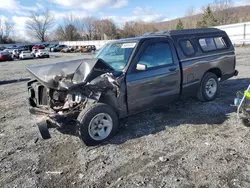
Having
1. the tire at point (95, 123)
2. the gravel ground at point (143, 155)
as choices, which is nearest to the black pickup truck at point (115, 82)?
the tire at point (95, 123)

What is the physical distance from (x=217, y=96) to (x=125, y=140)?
3.60m

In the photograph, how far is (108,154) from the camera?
12.1 ft

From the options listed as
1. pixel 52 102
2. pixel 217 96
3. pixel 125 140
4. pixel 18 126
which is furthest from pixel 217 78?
pixel 18 126

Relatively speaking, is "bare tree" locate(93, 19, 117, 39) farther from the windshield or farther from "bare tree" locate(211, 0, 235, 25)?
the windshield

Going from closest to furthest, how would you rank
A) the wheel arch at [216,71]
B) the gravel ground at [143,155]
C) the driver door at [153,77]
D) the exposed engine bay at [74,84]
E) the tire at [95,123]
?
the gravel ground at [143,155] < the tire at [95,123] < the exposed engine bay at [74,84] < the driver door at [153,77] < the wheel arch at [216,71]

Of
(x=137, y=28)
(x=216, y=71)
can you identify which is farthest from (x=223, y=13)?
(x=216, y=71)

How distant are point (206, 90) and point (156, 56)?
2.04 m

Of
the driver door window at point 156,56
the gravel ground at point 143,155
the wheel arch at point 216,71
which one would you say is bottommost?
the gravel ground at point 143,155

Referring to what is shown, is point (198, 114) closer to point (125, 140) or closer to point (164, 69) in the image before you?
point (164, 69)

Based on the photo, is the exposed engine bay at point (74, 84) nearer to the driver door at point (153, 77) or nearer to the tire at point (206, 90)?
the driver door at point (153, 77)

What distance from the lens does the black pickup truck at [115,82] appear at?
390cm

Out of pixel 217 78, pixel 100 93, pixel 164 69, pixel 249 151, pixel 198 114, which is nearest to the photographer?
pixel 249 151

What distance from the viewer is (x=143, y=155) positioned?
11.8ft

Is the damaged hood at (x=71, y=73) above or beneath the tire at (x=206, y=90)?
above
